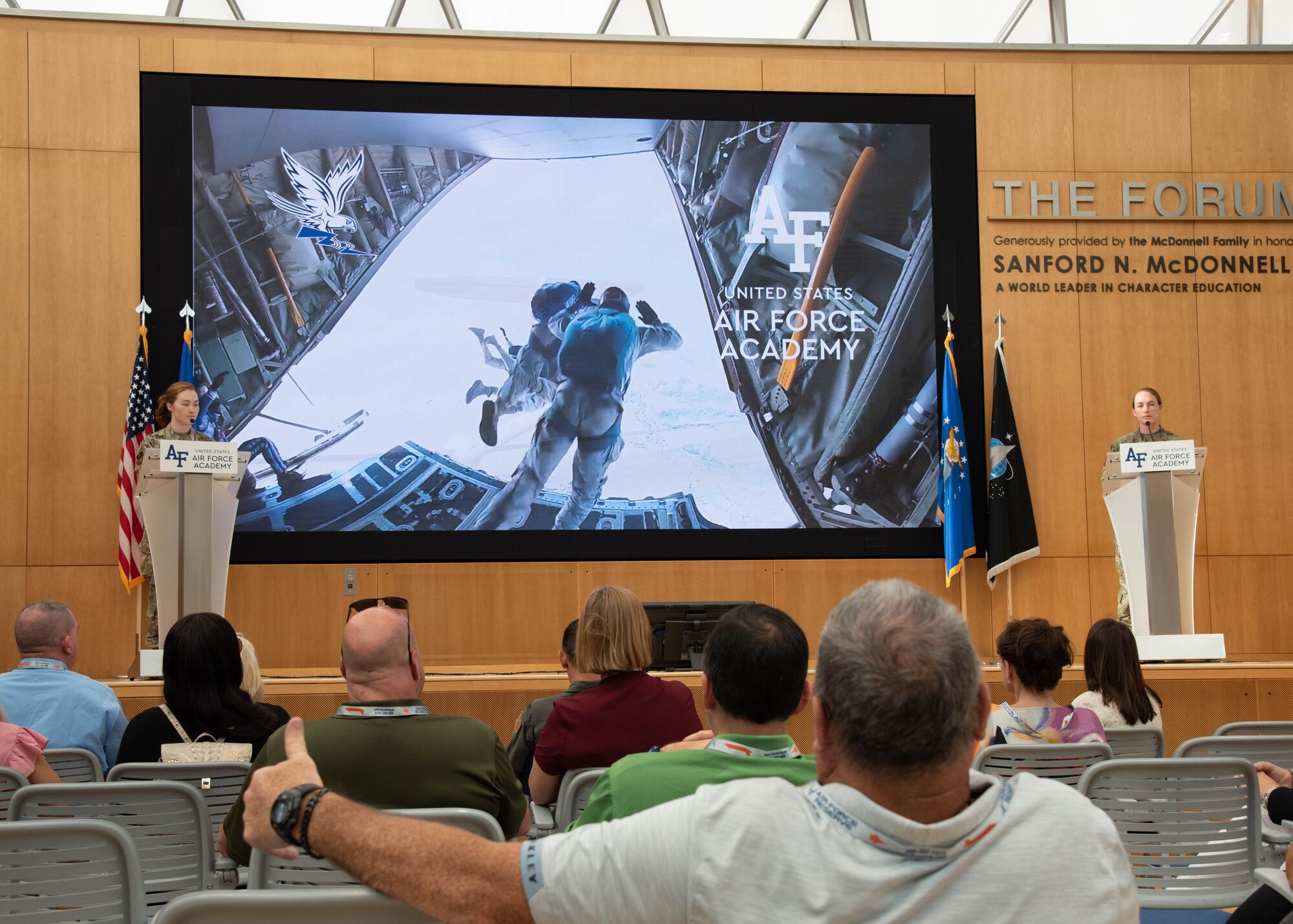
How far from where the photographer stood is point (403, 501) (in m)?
7.42

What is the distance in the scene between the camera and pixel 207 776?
2629 millimetres

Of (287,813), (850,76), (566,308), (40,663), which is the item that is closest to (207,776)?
(40,663)

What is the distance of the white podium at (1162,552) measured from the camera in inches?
248

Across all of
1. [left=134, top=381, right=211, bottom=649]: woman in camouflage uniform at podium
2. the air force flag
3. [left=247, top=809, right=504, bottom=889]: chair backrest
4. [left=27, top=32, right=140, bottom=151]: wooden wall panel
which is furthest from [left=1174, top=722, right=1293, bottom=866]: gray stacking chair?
[left=27, top=32, right=140, bottom=151]: wooden wall panel

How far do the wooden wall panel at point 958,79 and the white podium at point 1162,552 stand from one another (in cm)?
314

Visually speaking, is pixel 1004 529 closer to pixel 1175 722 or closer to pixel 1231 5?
pixel 1175 722

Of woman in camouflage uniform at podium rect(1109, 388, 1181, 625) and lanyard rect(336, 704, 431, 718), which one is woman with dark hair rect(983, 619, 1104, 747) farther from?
woman in camouflage uniform at podium rect(1109, 388, 1181, 625)

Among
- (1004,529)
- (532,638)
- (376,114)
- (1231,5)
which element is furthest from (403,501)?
(1231,5)

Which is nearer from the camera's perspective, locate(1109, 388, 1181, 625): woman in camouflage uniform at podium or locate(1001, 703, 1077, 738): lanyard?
locate(1001, 703, 1077, 738): lanyard

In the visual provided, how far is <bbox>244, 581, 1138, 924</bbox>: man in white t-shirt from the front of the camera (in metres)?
1.04

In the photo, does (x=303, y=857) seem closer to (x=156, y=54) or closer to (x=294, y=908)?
(x=294, y=908)

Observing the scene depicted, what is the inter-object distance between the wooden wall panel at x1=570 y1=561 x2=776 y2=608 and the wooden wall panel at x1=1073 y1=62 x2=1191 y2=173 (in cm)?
391

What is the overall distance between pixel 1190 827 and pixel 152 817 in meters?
2.38

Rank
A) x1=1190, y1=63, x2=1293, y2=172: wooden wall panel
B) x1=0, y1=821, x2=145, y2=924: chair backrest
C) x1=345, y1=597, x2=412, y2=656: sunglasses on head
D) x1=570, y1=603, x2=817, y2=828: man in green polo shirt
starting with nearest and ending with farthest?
1. x1=570, y1=603, x2=817, y2=828: man in green polo shirt
2. x1=0, y1=821, x2=145, y2=924: chair backrest
3. x1=345, y1=597, x2=412, y2=656: sunglasses on head
4. x1=1190, y1=63, x2=1293, y2=172: wooden wall panel
